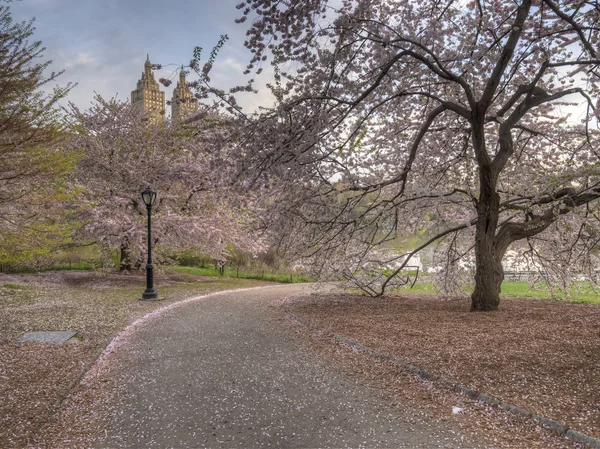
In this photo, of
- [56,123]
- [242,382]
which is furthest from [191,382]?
[56,123]

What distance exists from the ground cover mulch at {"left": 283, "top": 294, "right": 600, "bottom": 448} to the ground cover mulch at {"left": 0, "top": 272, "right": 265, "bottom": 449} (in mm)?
3504

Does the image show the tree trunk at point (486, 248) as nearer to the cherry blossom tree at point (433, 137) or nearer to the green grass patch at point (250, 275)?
the cherry blossom tree at point (433, 137)

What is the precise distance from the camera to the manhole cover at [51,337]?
6990 millimetres

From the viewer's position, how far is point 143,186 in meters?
18.7

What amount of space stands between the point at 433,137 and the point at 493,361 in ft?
24.1

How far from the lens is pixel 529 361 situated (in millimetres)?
5023

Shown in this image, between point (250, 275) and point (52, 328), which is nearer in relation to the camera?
point (52, 328)

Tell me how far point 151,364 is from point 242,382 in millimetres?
1632

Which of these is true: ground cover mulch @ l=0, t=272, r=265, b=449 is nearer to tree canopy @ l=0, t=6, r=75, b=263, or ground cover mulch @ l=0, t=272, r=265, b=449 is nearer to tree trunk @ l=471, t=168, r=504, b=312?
tree canopy @ l=0, t=6, r=75, b=263

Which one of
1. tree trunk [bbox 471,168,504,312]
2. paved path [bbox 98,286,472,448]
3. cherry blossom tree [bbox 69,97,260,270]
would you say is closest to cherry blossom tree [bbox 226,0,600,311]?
tree trunk [bbox 471,168,504,312]

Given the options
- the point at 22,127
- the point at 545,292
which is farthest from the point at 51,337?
the point at 545,292

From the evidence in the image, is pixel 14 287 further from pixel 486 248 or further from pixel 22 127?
pixel 486 248

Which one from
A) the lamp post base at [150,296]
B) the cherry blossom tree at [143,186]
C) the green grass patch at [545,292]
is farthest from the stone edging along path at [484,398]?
the cherry blossom tree at [143,186]

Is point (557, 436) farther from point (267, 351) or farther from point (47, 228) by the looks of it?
point (47, 228)
